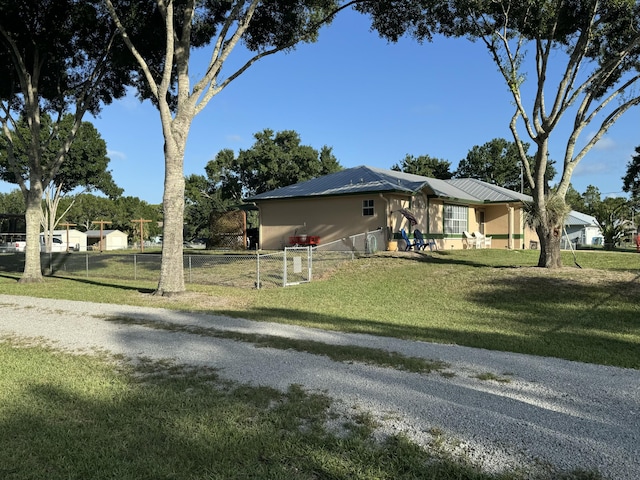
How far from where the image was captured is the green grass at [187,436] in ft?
10.7

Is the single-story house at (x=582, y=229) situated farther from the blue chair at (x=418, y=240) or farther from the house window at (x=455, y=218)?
the blue chair at (x=418, y=240)

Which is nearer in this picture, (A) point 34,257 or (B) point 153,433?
(B) point 153,433

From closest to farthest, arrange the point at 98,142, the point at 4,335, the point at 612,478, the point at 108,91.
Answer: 1. the point at 612,478
2. the point at 4,335
3. the point at 108,91
4. the point at 98,142

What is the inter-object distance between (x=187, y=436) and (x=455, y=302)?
947 cm

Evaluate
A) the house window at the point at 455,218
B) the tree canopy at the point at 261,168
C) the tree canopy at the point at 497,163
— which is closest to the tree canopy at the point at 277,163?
the tree canopy at the point at 261,168

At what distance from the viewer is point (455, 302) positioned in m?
12.2

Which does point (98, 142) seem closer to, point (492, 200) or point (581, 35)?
point (492, 200)

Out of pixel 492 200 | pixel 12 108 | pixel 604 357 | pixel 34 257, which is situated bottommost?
pixel 604 357

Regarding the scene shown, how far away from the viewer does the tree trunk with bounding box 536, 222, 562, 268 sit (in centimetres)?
1522

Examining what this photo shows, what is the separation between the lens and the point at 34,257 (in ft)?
57.5

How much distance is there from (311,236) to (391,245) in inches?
174

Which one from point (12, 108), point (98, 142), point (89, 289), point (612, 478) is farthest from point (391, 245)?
point (98, 142)

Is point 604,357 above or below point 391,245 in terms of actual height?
below

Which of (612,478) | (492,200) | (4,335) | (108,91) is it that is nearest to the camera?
(612,478)
